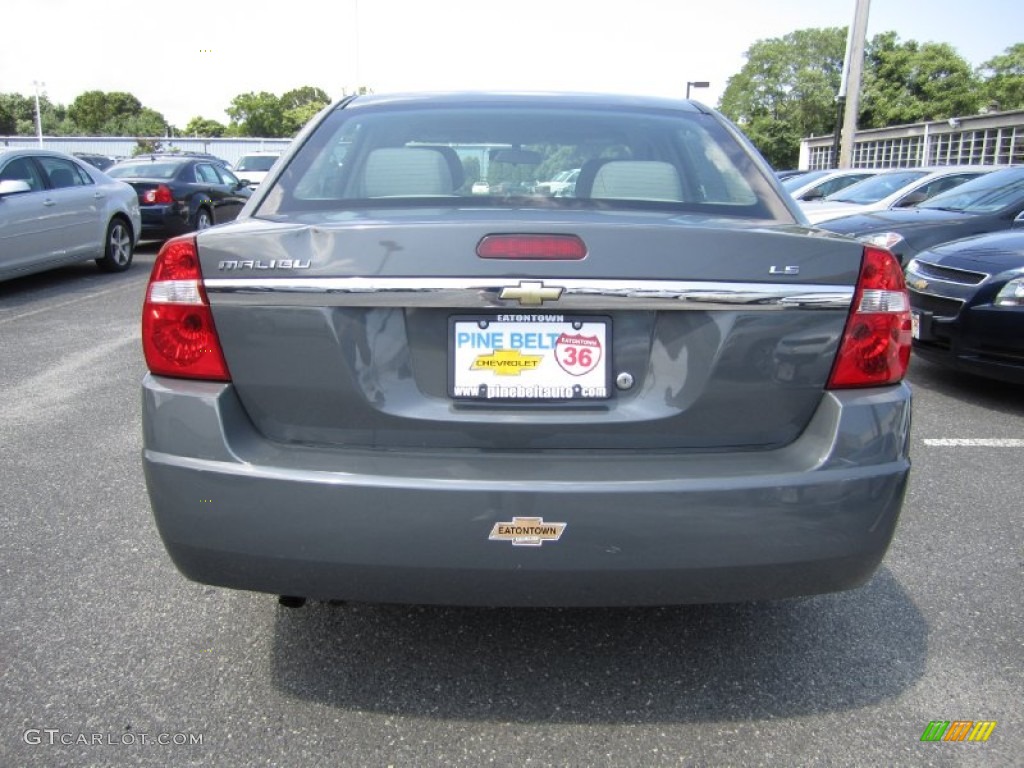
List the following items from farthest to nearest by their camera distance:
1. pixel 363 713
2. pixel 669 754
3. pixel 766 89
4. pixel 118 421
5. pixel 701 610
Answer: pixel 766 89, pixel 118 421, pixel 701 610, pixel 363 713, pixel 669 754

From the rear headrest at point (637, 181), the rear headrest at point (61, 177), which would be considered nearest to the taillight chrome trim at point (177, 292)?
the rear headrest at point (637, 181)

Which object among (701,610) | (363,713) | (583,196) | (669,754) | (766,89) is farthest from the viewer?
(766,89)

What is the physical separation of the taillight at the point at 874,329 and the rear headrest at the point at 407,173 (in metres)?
1.16

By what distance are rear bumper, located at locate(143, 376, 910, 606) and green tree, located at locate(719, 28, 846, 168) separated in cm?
8037

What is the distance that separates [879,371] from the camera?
223 cm

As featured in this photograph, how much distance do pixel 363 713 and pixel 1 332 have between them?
6590mm

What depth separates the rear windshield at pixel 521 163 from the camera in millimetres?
2627

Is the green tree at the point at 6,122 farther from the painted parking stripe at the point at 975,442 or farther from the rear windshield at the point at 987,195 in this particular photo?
the painted parking stripe at the point at 975,442

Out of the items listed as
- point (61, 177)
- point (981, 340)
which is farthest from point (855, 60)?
point (981, 340)

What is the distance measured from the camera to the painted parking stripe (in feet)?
15.7

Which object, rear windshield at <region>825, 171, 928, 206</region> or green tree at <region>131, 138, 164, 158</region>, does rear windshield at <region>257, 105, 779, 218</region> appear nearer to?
rear windshield at <region>825, 171, 928, 206</region>

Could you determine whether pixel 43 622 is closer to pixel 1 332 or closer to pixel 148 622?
pixel 148 622

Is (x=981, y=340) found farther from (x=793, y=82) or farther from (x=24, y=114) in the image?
(x=24, y=114)

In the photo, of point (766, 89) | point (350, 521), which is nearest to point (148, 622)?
point (350, 521)
